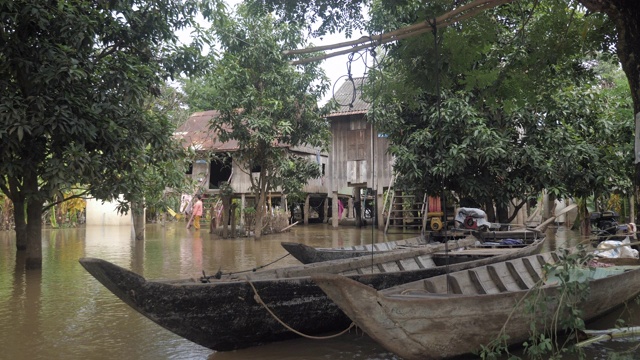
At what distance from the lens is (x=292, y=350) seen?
522 centimetres

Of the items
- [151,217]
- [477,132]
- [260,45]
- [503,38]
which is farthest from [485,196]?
[151,217]

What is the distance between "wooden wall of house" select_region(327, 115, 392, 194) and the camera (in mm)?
21484

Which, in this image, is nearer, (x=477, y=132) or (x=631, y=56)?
(x=631, y=56)

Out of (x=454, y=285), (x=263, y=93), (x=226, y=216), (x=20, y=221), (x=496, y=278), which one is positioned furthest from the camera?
(x=226, y=216)

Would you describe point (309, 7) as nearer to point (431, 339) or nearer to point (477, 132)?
point (431, 339)

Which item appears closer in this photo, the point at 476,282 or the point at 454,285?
the point at 454,285

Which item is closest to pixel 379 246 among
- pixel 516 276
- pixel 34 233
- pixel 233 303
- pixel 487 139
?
pixel 516 276

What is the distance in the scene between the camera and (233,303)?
487 cm

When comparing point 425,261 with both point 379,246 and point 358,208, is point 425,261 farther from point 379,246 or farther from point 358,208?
point 358,208

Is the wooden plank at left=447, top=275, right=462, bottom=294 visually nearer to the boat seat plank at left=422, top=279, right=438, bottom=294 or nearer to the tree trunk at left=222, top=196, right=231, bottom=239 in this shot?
the boat seat plank at left=422, top=279, right=438, bottom=294

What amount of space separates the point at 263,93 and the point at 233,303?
1191cm

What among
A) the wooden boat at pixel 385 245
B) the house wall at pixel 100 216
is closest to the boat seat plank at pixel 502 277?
the wooden boat at pixel 385 245

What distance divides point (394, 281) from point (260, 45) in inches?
439

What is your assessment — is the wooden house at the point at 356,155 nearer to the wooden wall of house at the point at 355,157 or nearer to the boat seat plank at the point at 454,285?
the wooden wall of house at the point at 355,157
